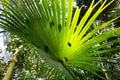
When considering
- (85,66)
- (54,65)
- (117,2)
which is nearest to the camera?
(54,65)

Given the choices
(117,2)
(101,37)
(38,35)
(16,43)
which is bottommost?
(101,37)

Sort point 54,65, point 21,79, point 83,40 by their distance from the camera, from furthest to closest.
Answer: point 21,79 → point 83,40 → point 54,65

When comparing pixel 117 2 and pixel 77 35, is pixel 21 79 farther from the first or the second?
pixel 77 35

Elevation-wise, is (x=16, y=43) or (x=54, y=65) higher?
(x=16, y=43)

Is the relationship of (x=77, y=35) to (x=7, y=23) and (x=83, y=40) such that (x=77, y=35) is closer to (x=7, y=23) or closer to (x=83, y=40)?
(x=83, y=40)

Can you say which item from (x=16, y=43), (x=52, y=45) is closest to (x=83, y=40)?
(x=52, y=45)

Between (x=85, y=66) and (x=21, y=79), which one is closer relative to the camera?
(x=85, y=66)

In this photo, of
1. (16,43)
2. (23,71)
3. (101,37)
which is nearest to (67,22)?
(101,37)
